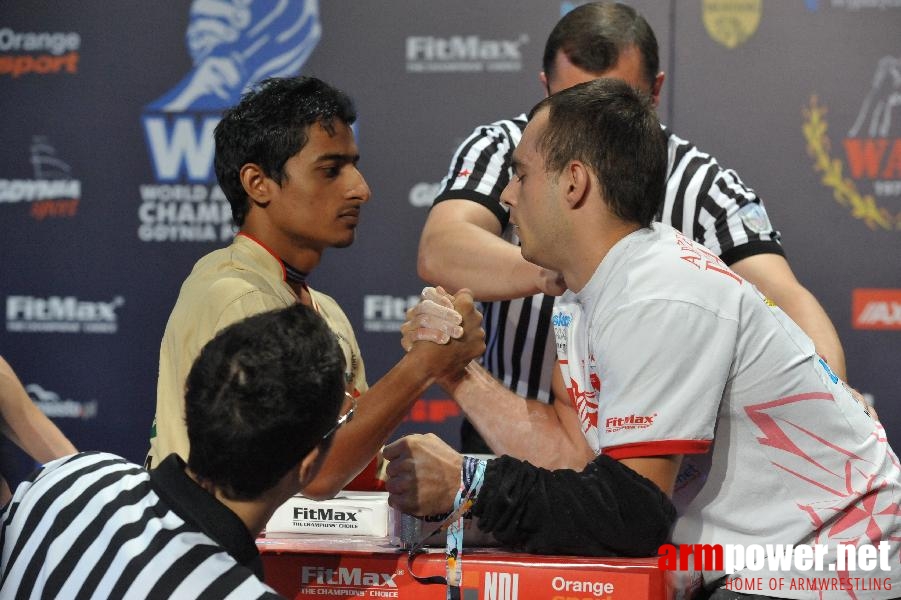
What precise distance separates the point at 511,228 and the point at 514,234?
0.02 m

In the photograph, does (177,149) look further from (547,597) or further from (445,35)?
(547,597)

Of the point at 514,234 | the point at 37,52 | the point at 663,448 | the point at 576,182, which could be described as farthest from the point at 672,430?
the point at 37,52

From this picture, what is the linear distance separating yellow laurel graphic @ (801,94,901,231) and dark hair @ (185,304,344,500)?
3.02 m

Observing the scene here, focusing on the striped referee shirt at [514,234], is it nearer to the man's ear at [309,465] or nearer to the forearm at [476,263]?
the forearm at [476,263]

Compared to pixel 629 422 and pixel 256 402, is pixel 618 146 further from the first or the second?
pixel 256 402

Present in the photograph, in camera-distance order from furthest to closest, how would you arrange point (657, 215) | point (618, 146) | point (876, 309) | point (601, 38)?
point (876, 309)
point (657, 215)
point (601, 38)
point (618, 146)

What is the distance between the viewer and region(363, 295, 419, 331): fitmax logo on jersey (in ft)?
13.4

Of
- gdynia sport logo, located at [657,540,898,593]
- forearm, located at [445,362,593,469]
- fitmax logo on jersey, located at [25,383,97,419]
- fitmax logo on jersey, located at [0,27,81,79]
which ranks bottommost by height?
fitmax logo on jersey, located at [25,383,97,419]

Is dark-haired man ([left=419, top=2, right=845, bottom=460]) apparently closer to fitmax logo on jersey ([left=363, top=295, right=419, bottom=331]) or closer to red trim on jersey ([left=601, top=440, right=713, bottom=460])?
red trim on jersey ([left=601, top=440, right=713, bottom=460])

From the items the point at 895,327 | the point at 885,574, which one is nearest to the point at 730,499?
the point at 885,574

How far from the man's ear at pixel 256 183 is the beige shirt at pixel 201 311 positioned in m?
0.13

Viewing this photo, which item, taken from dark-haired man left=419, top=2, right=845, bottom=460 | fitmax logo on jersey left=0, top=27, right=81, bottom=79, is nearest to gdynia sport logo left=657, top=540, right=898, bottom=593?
dark-haired man left=419, top=2, right=845, bottom=460

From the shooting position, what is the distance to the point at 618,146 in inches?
63.5

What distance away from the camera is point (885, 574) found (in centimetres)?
→ 147
